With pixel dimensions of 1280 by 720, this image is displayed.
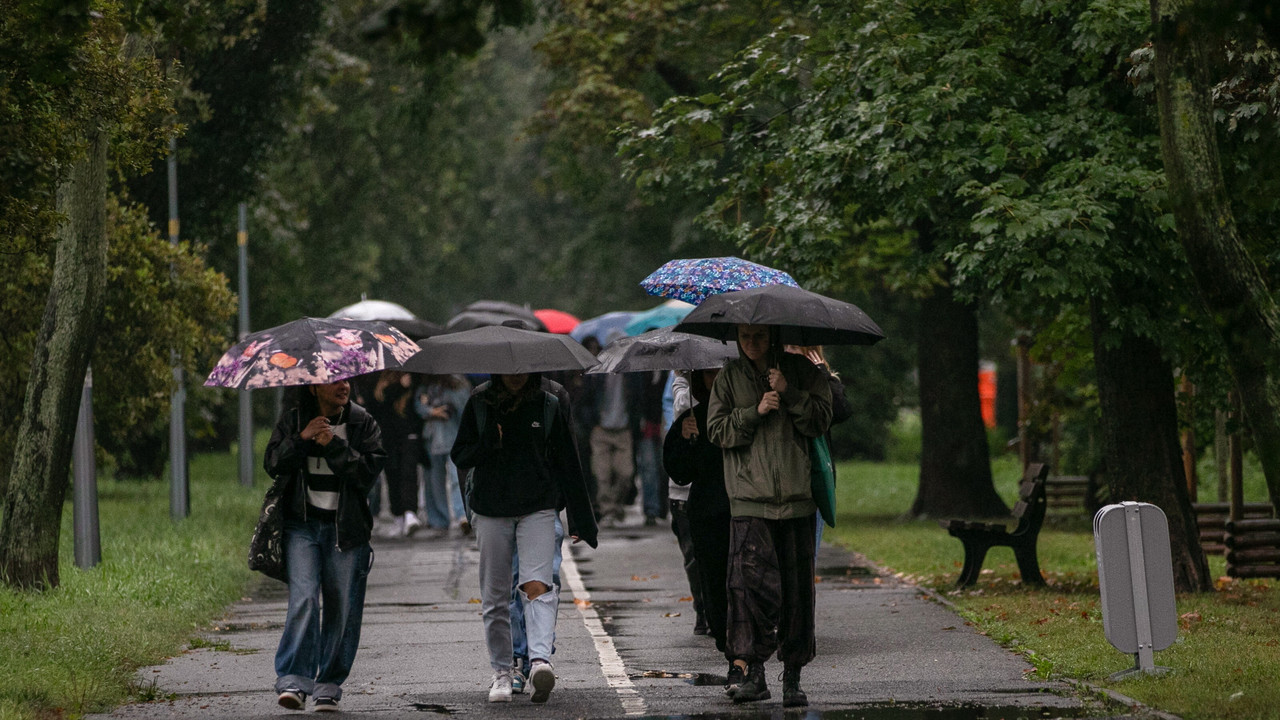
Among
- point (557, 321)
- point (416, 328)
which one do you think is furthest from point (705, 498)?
point (557, 321)

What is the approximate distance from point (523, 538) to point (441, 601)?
175 inches

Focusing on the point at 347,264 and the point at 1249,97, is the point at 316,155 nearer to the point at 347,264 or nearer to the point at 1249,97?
the point at 347,264

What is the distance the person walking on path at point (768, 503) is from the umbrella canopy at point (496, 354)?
788mm

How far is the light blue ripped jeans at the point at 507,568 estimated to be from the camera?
313 inches

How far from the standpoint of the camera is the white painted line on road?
25.7 ft

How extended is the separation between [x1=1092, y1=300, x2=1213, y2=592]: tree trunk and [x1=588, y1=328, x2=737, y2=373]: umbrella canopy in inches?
160

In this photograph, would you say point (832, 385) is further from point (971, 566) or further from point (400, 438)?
point (400, 438)

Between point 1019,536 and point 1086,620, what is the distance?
1949mm

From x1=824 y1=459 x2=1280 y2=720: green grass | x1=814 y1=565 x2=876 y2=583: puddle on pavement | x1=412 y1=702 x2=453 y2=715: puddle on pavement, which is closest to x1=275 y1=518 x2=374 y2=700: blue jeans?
x1=412 y1=702 x2=453 y2=715: puddle on pavement

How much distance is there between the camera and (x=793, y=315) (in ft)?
24.4

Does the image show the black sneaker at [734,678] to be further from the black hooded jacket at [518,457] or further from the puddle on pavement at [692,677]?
the black hooded jacket at [518,457]

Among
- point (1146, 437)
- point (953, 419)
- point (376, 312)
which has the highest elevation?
point (376, 312)

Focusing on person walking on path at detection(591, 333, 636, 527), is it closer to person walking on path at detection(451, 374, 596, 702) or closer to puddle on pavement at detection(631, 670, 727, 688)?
puddle on pavement at detection(631, 670, 727, 688)

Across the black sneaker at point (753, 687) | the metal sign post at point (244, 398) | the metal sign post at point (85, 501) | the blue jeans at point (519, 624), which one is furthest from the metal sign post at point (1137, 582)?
the metal sign post at point (244, 398)
